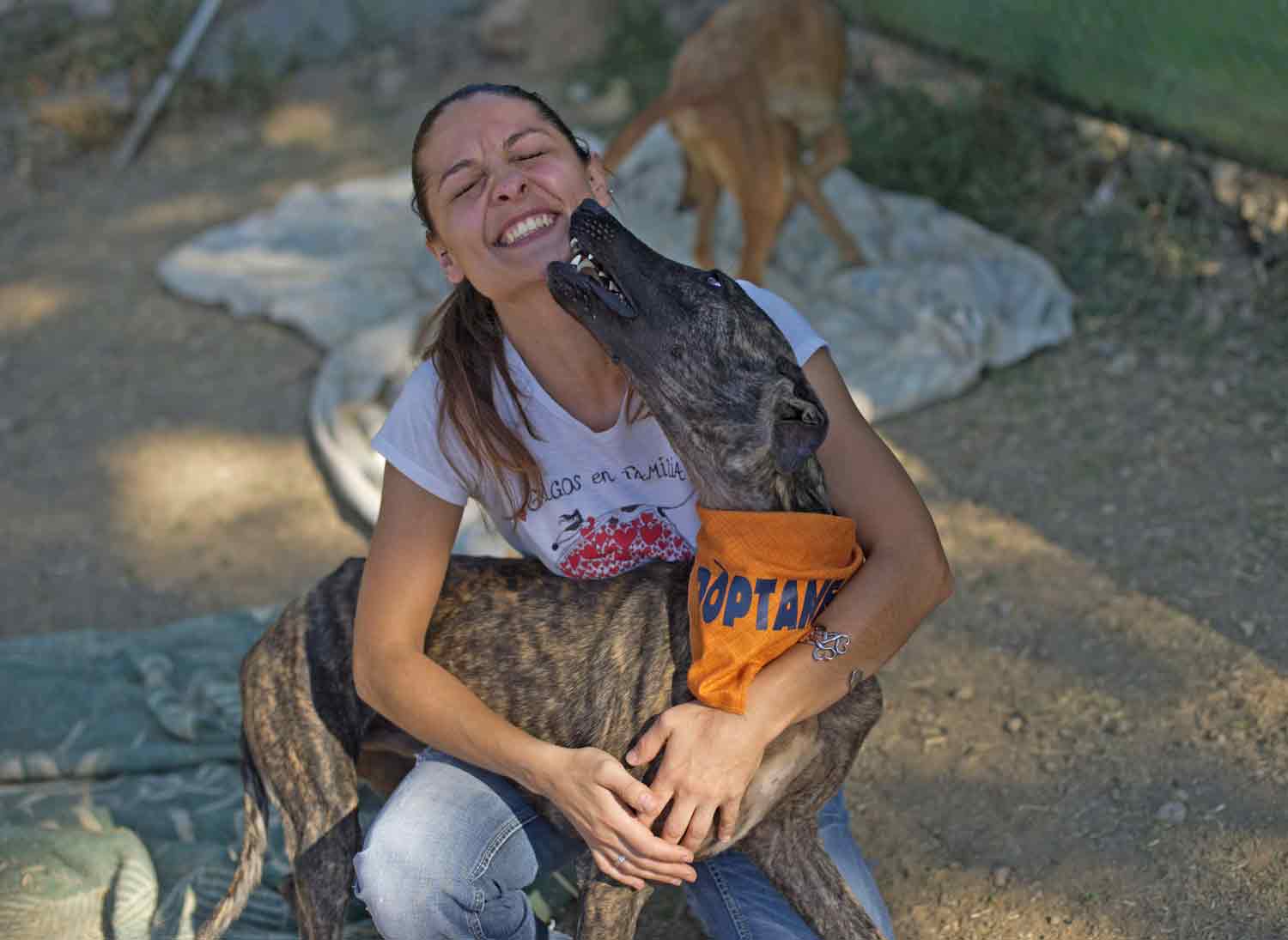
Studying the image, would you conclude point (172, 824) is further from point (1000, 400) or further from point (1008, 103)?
point (1008, 103)

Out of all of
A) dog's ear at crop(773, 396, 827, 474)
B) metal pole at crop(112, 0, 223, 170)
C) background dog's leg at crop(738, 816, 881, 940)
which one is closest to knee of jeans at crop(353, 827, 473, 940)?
background dog's leg at crop(738, 816, 881, 940)

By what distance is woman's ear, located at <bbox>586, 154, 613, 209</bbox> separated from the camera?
8.98 feet

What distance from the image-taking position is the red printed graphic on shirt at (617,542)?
271cm

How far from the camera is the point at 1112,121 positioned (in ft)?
20.2

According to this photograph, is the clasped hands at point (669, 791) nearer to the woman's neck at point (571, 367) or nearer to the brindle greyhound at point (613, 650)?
the brindle greyhound at point (613, 650)

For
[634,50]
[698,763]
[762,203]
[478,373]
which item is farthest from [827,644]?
[634,50]

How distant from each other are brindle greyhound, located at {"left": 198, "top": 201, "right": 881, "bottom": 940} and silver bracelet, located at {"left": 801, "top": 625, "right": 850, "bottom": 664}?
15cm

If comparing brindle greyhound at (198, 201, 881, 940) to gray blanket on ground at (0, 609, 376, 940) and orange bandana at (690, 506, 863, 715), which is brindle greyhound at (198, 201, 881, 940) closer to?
orange bandana at (690, 506, 863, 715)

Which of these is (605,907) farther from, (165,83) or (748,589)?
(165,83)

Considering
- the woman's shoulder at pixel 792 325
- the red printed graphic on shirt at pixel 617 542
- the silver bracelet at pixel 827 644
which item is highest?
the woman's shoulder at pixel 792 325

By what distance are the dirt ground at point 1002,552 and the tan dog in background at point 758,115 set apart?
1.09 metres

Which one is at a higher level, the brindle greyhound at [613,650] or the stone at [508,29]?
the brindle greyhound at [613,650]

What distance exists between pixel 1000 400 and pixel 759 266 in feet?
3.65

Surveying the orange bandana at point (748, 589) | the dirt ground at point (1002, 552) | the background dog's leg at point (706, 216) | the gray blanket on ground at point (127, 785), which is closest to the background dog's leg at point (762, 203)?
the background dog's leg at point (706, 216)
